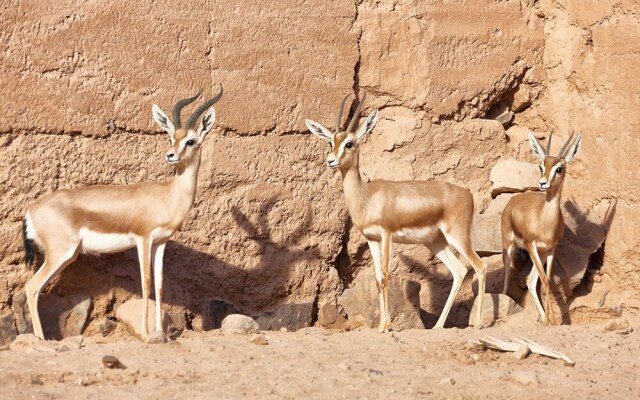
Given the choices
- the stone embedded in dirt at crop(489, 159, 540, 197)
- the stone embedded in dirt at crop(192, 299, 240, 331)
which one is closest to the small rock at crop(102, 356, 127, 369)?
the stone embedded in dirt at crop(192, 299, 240, 331)

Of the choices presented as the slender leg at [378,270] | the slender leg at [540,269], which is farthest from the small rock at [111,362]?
the slender leg at [540,269]

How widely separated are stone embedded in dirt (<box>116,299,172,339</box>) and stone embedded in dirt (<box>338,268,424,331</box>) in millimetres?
2262

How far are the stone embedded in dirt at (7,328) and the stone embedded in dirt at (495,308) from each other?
15.8 ft

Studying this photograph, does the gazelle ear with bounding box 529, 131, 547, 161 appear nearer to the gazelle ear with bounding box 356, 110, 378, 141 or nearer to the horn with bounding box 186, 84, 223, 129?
the gazelle ear with bounding box 356, 110, 378, 141

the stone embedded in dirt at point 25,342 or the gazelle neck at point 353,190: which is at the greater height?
the gazelle neck at point 353,190

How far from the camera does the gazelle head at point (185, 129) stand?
447 inches

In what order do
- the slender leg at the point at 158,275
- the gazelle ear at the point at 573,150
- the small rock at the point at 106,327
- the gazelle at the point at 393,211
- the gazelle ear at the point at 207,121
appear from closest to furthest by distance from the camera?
the slender leg at the point at 158,275, the gazelle ear at the point at 207,121, the small rock at the point at 106,327, the gazelle at the point at 393,211, the gazelle ear at the point at 573,150

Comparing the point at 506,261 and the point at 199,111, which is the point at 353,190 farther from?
the point at 506,261

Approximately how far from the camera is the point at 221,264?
12.7 meters

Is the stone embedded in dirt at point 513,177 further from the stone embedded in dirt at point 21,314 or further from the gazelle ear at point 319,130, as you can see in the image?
the stone embedded in dirt at point 21,314

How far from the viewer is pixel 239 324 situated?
11.9 m

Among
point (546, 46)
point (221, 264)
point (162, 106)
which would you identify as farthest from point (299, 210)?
point (546, 46)

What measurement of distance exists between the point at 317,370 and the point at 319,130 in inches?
145

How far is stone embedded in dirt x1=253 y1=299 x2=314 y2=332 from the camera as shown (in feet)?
41.7
